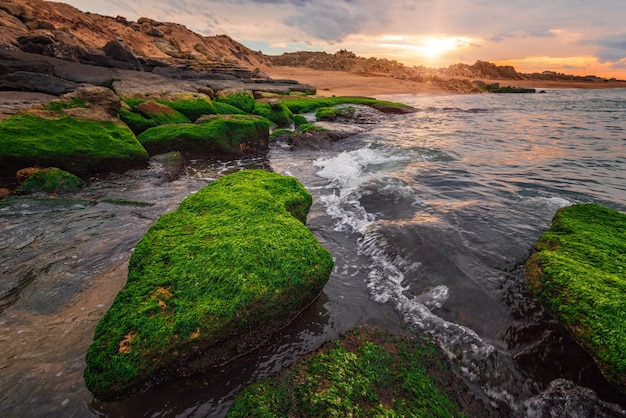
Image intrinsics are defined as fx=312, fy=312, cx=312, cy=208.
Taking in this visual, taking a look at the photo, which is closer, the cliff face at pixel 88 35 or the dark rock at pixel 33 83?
the dark rock at pixel 33 83

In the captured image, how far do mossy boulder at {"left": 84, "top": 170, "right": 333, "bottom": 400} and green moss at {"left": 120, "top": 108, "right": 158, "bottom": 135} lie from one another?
8.03 m

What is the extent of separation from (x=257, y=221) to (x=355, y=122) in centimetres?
1708

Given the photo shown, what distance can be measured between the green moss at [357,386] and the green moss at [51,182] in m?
6.99

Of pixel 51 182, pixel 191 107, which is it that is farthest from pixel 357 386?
pixel 191 107

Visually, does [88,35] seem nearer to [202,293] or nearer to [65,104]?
[65,104]

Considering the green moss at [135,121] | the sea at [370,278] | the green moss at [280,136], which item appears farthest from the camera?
the green moss at [280,136]

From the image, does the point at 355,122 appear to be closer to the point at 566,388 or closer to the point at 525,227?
the point at 525,227

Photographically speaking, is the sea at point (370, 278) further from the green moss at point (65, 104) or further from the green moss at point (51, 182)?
the green moss at point (65, 104)

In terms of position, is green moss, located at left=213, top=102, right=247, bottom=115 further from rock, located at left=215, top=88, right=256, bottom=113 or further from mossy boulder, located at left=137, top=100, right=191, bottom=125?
mossy boulder, located at left=137, top=100, right=191, bottom=125

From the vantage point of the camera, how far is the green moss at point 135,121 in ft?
35.2

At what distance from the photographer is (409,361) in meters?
3.10

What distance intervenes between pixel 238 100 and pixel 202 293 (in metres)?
15.9

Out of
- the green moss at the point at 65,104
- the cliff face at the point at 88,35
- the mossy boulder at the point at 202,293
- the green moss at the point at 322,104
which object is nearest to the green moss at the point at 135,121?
the green moss at the point at 65,104

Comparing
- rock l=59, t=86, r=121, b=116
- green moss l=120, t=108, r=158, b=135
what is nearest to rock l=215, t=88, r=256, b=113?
green moss l=120, t=108, r=158, b=135
